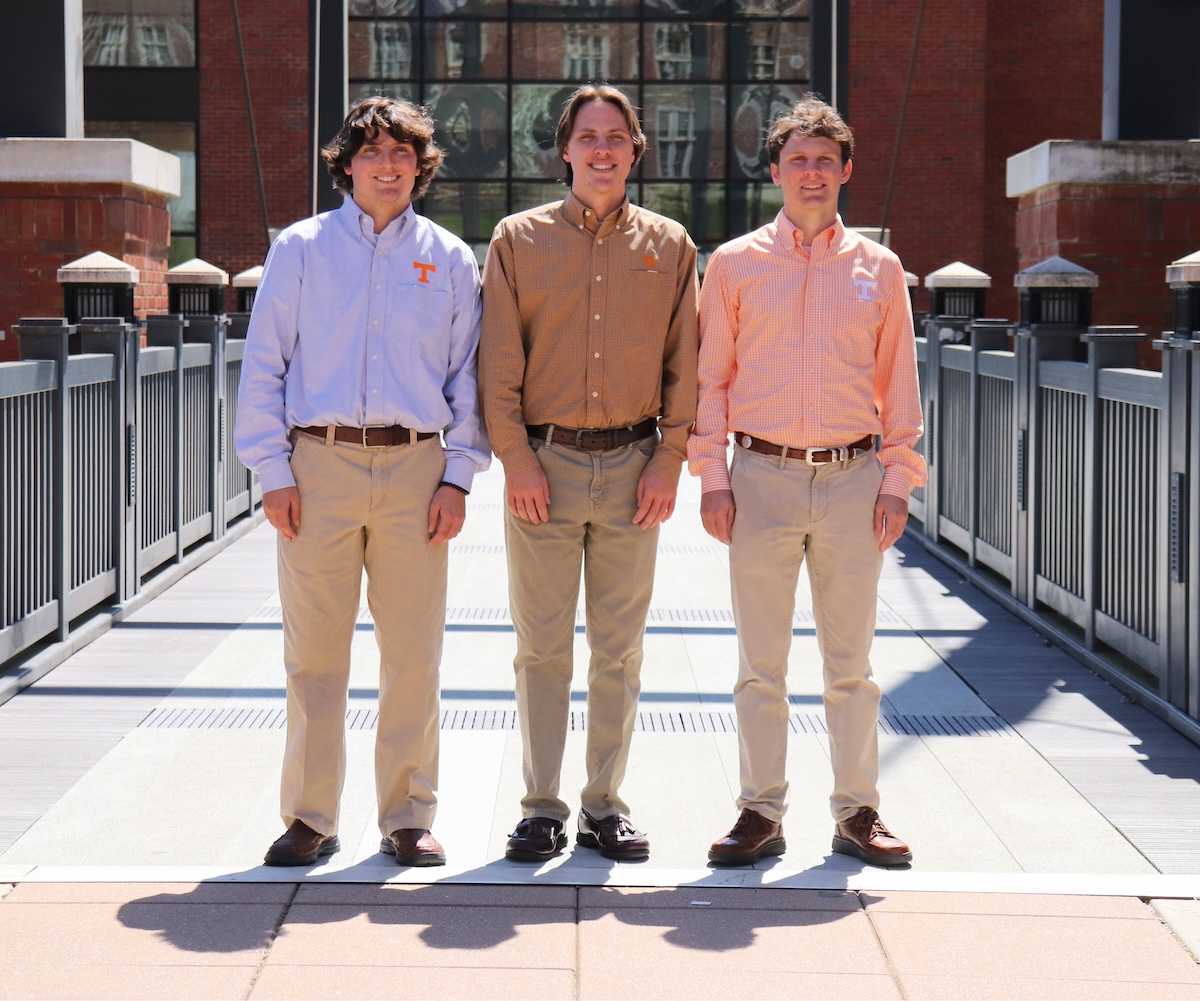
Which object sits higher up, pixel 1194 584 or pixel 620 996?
pixel 1194 584

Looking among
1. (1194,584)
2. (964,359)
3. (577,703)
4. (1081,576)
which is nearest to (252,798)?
(577,703)

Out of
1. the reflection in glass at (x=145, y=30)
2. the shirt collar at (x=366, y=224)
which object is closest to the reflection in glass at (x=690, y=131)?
the reflection in glass at (x=145, y=30)

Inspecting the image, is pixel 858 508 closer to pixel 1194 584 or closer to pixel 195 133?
pixel 1194 584

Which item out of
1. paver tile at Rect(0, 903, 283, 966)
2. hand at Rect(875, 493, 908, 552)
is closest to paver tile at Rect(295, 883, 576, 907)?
paver tile at Rect(0, 903, 283, 966)

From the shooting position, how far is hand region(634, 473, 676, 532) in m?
4.60

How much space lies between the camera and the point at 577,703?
6832 mm

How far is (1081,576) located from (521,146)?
2110 centimetres

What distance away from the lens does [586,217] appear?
4578 millimetres

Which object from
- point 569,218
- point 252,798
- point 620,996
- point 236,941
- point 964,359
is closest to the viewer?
point 620,996

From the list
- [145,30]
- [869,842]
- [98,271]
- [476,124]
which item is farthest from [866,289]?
[145,30]

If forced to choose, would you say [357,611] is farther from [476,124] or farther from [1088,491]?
[476,124]

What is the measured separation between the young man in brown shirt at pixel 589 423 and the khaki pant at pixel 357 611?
0.26 meters

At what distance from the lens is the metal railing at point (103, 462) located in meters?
6.90

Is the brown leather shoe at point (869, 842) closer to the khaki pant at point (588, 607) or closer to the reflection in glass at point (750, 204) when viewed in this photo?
the khaki pant at point (588, 607)
